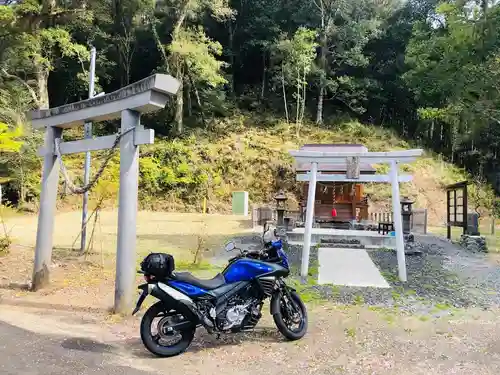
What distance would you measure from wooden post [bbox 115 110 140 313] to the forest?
40.9 ft

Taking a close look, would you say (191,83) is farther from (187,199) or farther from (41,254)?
(41,254)

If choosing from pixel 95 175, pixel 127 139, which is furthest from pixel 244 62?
pixel 127 139

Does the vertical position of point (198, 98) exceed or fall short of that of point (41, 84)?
it exceeds it

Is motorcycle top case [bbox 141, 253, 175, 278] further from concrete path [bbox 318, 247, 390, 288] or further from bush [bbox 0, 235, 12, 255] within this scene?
bush [bbox 0, 235, 12, 255]

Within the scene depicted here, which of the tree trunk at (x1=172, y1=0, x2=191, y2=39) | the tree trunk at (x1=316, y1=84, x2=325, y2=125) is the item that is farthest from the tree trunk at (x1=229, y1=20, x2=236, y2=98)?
the tree trunk at (x1=172, y1=0, x2=191, y2=39)

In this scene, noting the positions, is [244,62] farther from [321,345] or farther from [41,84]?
[321,345]

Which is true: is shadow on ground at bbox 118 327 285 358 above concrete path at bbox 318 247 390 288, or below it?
below

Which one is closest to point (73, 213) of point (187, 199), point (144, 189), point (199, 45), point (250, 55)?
point (144, 189)

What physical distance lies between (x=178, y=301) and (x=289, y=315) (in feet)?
3.54

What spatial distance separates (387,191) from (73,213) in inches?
549

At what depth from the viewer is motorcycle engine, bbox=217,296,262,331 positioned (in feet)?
11.4

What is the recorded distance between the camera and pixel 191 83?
23.6 m

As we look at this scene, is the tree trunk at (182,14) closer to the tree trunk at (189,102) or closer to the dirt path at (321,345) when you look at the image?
the tree trunk at (189,102)

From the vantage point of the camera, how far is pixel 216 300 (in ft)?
11.3
